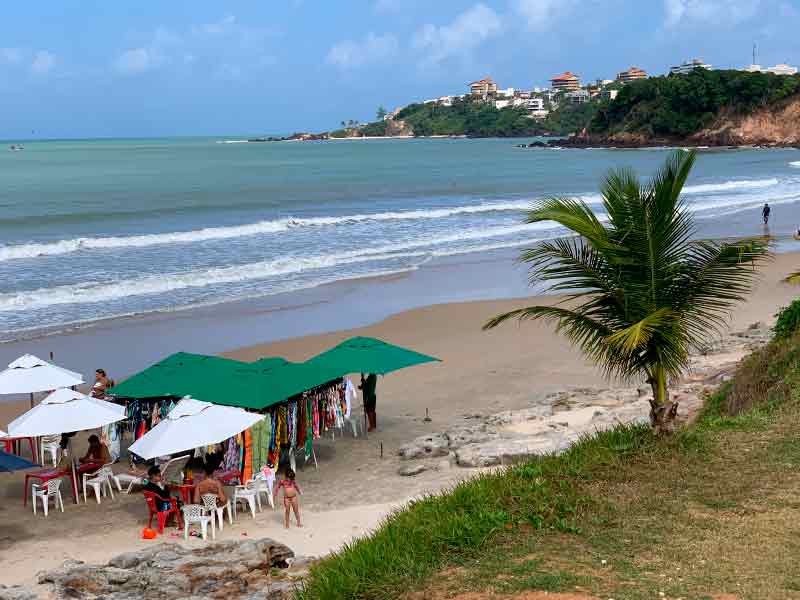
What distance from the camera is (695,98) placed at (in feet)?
441

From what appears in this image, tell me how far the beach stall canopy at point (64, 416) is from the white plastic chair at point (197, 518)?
1892 millimetres

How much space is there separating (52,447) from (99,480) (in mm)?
1670

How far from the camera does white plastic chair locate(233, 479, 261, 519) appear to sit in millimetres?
11492

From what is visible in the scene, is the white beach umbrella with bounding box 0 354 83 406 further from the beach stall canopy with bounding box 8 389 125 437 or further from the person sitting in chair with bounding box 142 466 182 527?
the person sitting in chair with bounding box 142 466 182 527

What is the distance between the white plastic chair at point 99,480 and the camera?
12023 mm

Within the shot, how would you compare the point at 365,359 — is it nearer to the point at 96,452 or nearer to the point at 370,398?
the point at 370,398

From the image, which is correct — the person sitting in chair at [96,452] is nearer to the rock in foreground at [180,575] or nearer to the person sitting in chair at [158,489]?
the person sitting in chair at [158,489]


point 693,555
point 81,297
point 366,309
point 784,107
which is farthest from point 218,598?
point 784,107

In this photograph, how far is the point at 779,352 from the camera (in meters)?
12.0

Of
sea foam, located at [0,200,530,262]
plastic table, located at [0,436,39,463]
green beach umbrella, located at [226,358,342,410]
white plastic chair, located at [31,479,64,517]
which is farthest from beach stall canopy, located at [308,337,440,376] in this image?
sea foam, located at [0,200,530,262]

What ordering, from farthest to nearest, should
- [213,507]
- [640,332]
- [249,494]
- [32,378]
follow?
[32,378]
[249,494]
[213,507]
[640,332]

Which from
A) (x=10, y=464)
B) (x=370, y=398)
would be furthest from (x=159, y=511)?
(x=370, y=398)

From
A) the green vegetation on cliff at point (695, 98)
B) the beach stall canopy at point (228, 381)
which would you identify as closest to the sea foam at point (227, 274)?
the beach stall canopy at point (228, 381)

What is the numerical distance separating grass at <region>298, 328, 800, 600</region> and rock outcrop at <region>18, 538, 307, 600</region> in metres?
1.43
